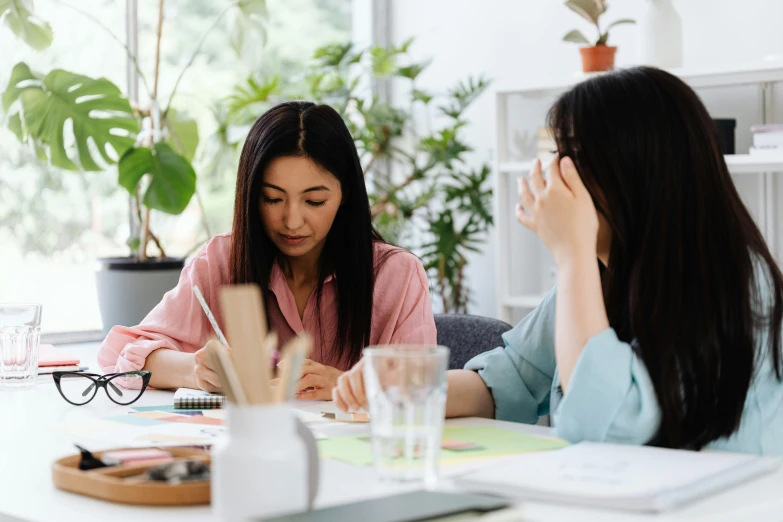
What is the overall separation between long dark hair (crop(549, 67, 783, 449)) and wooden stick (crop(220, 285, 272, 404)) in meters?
0.57

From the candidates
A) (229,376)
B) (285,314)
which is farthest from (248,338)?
(285,314)

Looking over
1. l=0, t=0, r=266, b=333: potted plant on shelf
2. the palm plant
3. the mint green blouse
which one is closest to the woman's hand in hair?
the mint green blouse

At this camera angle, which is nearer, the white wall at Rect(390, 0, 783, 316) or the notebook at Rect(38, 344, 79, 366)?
the notebook at Rect(38, 344, 79, 366)

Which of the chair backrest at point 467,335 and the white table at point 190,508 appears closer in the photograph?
the white table at point 190,508

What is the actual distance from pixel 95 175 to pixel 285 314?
2028mm

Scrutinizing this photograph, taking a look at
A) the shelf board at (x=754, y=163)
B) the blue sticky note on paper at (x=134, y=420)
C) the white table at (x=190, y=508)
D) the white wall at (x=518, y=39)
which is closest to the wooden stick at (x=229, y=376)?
the white table at (x=190, y=508)

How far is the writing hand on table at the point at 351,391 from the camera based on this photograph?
133cm

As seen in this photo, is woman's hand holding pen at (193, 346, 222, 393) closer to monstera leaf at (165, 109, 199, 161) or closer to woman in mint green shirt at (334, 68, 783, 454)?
woman in mint green shirt at (334, 68, 783, 454)

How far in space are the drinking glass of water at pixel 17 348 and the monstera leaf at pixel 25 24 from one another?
1599mm

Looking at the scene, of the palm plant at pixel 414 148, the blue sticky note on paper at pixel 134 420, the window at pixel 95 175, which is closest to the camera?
the blue sticky note on paper at pixel 134 420

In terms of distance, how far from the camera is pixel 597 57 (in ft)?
11.1

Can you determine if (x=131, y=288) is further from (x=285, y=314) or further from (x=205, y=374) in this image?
(x=205, y=374)

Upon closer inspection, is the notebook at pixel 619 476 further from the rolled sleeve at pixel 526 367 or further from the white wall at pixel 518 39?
the white wall at pixel 518 39

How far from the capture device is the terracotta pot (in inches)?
133
